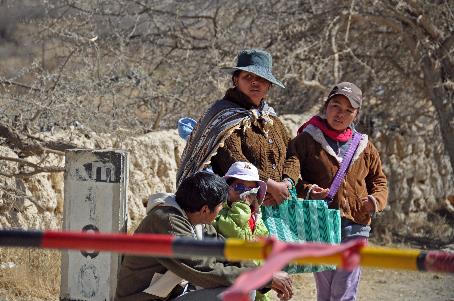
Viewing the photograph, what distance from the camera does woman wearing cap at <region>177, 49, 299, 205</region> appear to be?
16.6 feet

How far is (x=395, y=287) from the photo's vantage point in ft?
26.3

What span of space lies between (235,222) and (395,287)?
3.61 m

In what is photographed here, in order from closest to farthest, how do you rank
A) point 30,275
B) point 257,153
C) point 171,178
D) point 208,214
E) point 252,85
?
point 208,214, point 257,153, point 252,85, point 30,275, point 171,178

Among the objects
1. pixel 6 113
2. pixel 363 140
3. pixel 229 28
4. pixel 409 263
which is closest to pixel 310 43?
pixel 229 28

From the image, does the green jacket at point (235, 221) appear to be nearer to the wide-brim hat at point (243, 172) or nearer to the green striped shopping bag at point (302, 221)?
the wide-brim hat at point (243, 172)

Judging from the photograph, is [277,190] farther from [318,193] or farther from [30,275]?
[30,275]

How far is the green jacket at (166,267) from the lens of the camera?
428 cm

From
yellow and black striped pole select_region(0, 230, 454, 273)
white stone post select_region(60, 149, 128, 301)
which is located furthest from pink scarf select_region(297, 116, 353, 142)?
yellow and black striped pole select_region(0, 230, 454, 273)

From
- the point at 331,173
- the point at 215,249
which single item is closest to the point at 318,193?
the point at 331,173

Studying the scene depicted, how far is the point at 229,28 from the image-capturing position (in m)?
10.3

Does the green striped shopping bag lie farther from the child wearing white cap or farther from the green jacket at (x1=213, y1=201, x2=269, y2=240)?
the green jacket at (x1=213, y1=201, x2=269, y2=240)

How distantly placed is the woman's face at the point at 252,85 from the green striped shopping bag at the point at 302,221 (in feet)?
1.68

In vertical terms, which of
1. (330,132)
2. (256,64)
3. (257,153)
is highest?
(256,64)

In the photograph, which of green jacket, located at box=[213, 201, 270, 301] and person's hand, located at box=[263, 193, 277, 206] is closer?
green jacket, located at box=[213, 201, 270, 301]
